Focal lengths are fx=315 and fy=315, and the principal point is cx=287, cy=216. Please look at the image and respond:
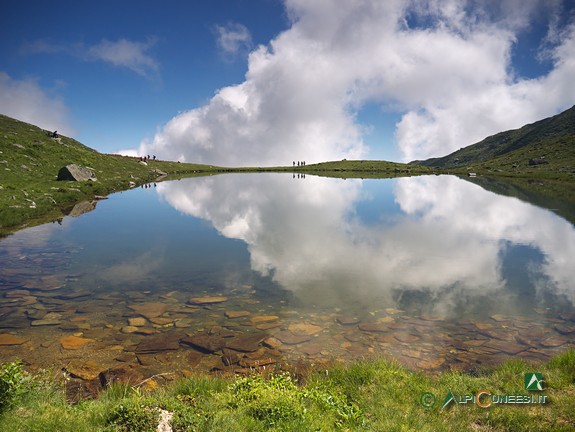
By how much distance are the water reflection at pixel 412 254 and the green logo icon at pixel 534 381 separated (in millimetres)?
6081


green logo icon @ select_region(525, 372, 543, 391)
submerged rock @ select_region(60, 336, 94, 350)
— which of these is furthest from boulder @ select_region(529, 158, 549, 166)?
submerged rock @ select_region(60, 336, 94, 350)

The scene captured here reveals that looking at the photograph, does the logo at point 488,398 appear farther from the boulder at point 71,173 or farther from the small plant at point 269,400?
the boulder at point 71,173

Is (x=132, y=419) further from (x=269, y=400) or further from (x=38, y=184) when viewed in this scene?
(x=38, y=184)

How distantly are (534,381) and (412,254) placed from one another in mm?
15810

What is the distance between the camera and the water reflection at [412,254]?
56.0ft

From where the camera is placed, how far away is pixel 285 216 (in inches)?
1565

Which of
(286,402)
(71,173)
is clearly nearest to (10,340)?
(286,402)

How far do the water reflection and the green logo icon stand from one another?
6.08 m

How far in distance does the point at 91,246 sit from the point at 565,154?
8675 inches

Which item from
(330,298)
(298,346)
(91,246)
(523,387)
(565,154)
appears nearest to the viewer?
(523,387)

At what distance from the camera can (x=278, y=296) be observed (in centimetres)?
1700

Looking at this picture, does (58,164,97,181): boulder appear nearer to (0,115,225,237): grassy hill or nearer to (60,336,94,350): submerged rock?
(0,115,225,237): grassy hill

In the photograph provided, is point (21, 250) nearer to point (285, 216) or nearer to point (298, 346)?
point (298, 346)

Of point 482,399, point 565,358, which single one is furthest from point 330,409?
point 565,358
